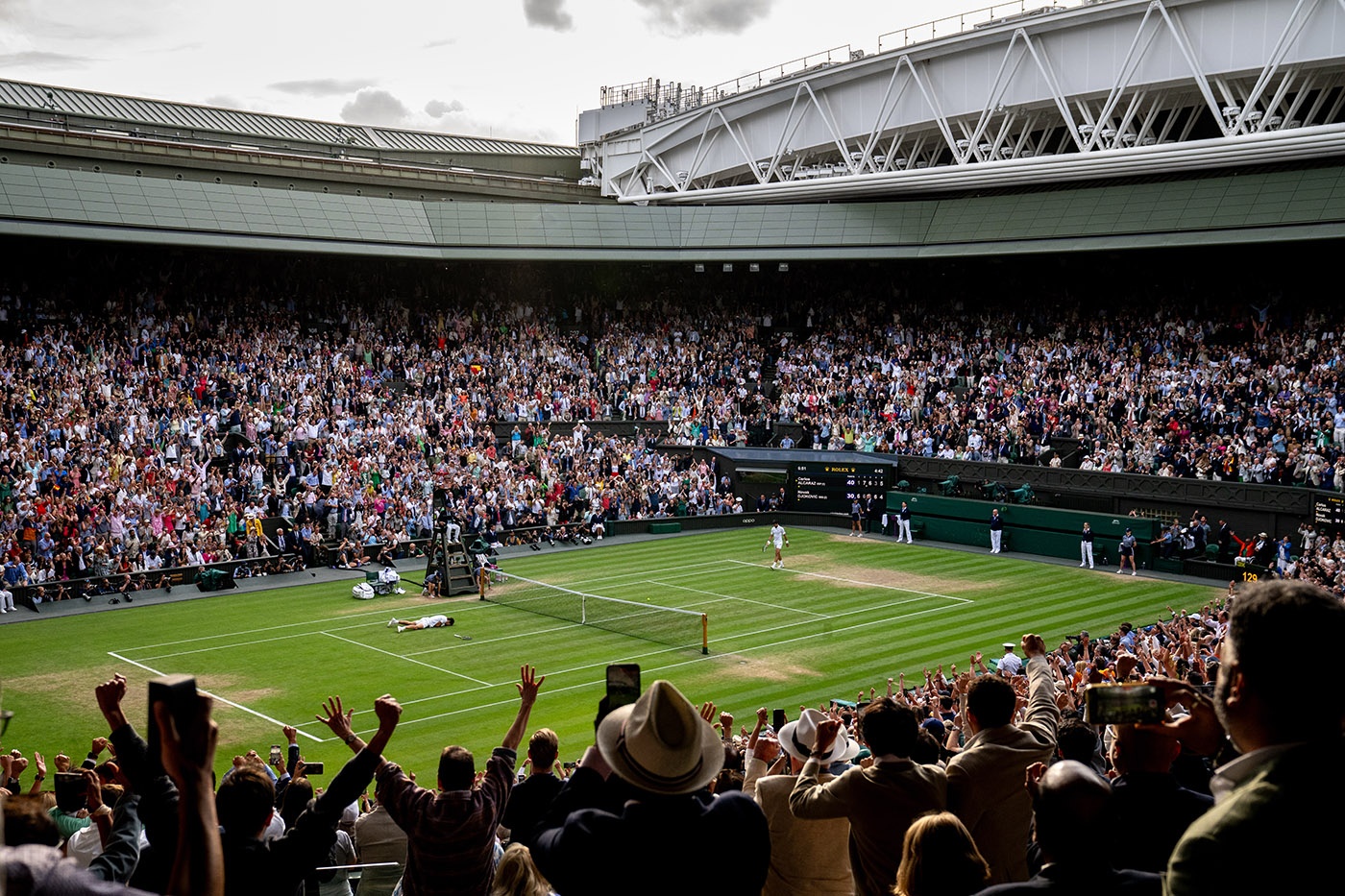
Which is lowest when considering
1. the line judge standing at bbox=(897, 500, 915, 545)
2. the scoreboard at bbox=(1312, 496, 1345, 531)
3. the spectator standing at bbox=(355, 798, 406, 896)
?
the line judge standing at bbox=(897, 500, 915, 545)

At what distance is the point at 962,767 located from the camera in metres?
6.33

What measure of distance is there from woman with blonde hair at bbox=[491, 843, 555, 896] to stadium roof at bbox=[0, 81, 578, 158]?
54880mm

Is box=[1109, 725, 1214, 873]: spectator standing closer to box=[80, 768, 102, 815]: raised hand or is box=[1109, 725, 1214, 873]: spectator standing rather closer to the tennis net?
box=[80, 768, 102, 815]: raised hand

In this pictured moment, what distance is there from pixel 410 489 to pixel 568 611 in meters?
12.9

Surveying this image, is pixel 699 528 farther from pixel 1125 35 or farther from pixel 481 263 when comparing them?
pixel 1125 35

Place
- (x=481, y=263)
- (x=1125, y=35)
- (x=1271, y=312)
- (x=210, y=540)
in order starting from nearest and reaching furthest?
1. (x=210, y=540)
2. (x=1125, y=35)
3. (x=1271, y=312)
4. (x=481, y=263)

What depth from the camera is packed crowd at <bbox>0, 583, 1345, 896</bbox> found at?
2.92 meters

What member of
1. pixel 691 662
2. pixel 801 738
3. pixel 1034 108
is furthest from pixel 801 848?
pixel 1034 108

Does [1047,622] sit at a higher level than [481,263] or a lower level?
lower

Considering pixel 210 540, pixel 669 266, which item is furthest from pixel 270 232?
pixel 669 266

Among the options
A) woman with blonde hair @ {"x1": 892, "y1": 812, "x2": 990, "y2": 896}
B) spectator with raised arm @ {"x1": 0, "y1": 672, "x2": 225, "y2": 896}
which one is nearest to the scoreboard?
woman with blonde hair @ {"x1": 892, "y1": 812, "x2": 990, "y2": 896}

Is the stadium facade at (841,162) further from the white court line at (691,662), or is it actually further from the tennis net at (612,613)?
the tennis net at (612,613)

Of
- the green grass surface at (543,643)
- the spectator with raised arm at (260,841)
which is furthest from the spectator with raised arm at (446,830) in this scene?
the green grass surface at (543,643)

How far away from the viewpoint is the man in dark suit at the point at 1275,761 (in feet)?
8.93
